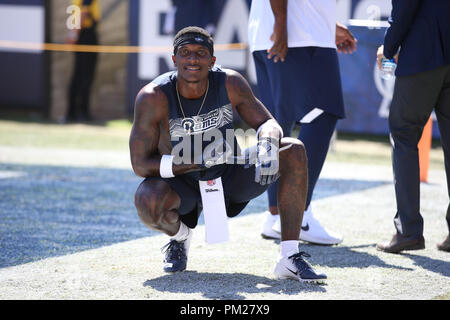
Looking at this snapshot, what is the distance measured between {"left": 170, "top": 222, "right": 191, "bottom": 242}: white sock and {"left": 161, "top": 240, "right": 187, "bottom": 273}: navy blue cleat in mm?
20

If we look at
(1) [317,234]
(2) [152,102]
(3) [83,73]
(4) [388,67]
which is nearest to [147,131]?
(2) [152,102]

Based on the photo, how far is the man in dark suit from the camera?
4.33 metres

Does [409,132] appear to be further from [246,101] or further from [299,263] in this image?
[299,263]

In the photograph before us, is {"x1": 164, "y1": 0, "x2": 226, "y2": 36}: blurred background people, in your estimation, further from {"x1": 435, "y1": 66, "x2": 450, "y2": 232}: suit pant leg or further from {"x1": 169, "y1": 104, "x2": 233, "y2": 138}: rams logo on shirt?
{"x1": 169, "y1": 104, "x2": 233, "y2": 138}: rams logo on shirt

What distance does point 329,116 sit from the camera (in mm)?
4824

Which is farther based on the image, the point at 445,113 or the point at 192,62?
the point at 445,113

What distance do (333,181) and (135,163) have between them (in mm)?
3929

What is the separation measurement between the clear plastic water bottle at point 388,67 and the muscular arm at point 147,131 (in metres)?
1.62

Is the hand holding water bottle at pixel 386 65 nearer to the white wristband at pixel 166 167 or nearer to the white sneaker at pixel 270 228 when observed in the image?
the white sneaker at pixel 270 228

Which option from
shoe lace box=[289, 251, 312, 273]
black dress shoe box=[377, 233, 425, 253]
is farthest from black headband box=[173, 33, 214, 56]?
black dress shoe box=[377, 233, 425, 253]

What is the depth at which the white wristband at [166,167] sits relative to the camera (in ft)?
12.2

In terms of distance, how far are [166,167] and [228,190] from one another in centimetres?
40

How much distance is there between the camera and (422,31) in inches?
171
